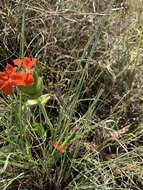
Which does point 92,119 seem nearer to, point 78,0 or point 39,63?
point 39,63

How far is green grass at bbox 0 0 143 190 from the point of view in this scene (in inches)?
51.7

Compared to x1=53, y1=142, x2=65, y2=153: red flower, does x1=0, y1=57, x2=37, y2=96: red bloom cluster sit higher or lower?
higher

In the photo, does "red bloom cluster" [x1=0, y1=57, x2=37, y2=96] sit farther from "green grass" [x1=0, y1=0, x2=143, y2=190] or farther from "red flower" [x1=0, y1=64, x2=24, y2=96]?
"green grass" [x1=0, y1=0, x2=143, y2=190]

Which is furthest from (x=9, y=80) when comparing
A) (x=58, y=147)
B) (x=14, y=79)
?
(x=58, y=147)

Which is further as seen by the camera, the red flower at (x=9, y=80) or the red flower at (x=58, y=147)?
the red flower at (x=58, y=147)

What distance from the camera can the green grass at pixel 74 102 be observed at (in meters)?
1.31

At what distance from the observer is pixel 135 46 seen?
1.66m

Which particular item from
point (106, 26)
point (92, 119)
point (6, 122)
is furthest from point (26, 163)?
point (106, 26)

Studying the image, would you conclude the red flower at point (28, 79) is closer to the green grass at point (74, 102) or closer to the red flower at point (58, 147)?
the green grass at point (74, 102)

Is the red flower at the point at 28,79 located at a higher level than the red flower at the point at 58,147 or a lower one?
higher

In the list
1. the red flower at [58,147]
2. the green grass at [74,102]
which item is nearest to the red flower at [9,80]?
the green grass at [74,102]

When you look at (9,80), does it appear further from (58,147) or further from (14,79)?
(58,147)

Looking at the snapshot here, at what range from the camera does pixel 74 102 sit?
4.39 ft

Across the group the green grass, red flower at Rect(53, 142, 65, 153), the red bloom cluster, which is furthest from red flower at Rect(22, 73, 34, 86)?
red flower at Rect(53, 142, 65, 153)
